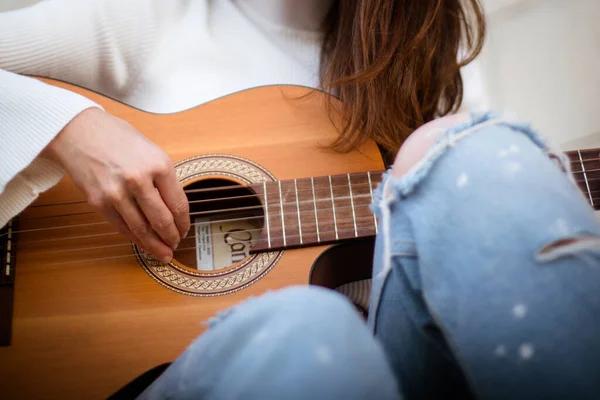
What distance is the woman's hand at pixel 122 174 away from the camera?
Result: 70 cm

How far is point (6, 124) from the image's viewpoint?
2.38 ft

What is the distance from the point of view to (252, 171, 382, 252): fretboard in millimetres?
812

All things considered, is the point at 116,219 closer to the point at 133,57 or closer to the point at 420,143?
the point at 133,57

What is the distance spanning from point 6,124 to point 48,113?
6cm

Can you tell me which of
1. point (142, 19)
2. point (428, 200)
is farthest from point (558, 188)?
point (142, 19)

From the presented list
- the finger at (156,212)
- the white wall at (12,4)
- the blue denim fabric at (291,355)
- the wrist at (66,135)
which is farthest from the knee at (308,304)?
the white wall at (12,4)

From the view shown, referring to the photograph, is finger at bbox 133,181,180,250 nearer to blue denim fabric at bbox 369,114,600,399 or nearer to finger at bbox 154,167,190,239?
finger at bbox 154,167,190,239

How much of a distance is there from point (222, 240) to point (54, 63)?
46 centimetres

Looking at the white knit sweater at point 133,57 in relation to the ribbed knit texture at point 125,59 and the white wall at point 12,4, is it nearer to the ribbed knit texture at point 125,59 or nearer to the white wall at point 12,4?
the ribbed knit texture at point 125,59

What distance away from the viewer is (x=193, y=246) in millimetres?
894

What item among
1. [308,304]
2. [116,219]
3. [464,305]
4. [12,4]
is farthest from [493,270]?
[12,4]

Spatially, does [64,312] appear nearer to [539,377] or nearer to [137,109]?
[137,109]

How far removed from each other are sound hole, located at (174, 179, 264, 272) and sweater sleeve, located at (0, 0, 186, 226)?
244mm

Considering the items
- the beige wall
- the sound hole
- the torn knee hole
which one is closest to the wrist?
the sound hole
